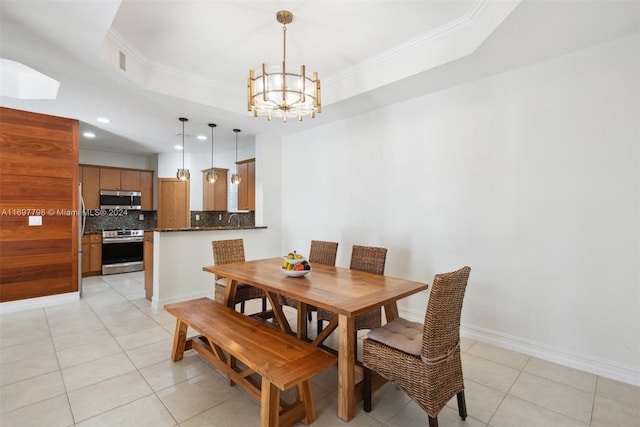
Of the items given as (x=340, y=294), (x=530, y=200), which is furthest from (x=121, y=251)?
(x=530, y=200)

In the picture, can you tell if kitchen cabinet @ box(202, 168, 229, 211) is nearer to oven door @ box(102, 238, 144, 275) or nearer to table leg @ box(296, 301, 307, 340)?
oven door @ box(102, 238, 144, 275)

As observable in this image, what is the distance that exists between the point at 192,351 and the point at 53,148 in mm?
3710

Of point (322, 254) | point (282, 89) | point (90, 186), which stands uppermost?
point (282, 89)

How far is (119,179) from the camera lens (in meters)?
6.84

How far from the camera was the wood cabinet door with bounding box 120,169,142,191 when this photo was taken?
6898 millimetres

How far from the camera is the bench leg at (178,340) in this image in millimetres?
2668

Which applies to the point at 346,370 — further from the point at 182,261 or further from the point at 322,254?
the point at 182,261

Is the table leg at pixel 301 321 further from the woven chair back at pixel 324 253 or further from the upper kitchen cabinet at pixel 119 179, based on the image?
the upper kitchen cabinet at pixel 119 179

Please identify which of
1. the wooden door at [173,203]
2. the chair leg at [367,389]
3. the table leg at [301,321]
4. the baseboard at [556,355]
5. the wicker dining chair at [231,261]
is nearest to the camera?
the chair leg at [367,389]

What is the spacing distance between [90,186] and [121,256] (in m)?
1.64

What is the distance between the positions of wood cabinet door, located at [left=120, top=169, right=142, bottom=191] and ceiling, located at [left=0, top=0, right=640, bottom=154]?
296 cm

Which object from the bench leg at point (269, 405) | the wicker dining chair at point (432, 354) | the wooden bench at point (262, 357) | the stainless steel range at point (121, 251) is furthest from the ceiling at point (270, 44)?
the stainless steel range at point (121, 251)

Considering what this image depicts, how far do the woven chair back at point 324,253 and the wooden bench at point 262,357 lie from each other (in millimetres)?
1298

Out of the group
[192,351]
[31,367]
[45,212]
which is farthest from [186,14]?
[45,212]
